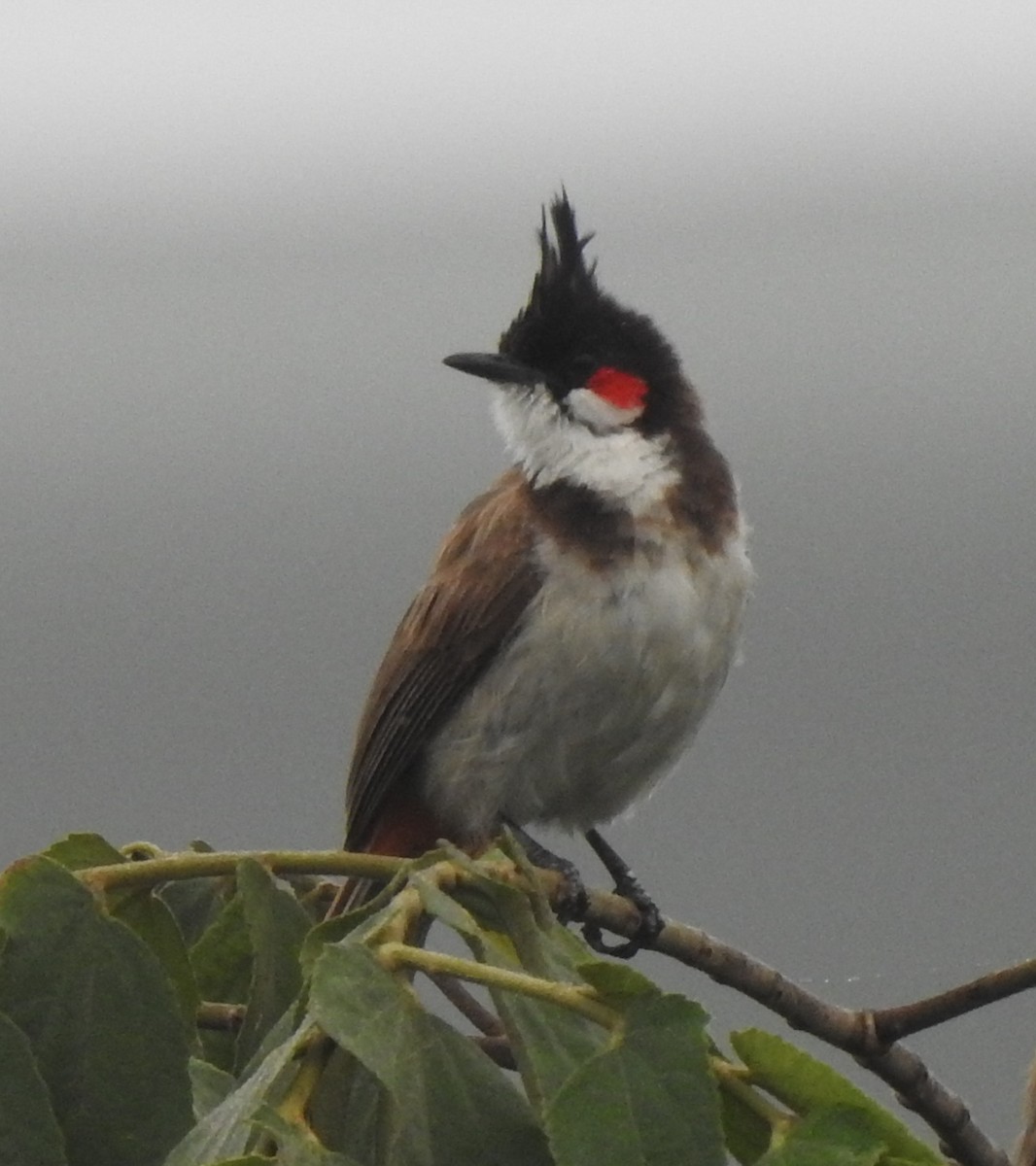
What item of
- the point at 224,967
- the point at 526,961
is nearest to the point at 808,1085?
the point at 526,961

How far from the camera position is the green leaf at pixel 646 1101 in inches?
36.3

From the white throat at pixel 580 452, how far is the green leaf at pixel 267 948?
1.36 meters

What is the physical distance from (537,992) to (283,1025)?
0.46 feet

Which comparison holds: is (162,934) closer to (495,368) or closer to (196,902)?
(196,902)

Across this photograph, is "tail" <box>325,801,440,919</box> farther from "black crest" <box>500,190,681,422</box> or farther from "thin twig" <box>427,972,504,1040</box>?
"thin twig" <box>427,972,504,1040</box>

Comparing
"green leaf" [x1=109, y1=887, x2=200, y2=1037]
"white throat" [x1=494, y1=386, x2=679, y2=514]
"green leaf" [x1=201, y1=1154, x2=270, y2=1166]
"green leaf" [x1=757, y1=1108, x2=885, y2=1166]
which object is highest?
"white throat" [x1=494, y1=386, x2=679, y2=514]

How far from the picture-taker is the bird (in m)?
2.54

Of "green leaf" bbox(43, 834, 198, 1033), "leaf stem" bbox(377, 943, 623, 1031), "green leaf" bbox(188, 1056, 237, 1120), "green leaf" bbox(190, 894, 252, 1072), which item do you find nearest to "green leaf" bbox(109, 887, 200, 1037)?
"green leaf" bbox(43, 834, 198, 1033)

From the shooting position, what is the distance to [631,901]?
230cm

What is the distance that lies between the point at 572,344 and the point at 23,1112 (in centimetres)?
190

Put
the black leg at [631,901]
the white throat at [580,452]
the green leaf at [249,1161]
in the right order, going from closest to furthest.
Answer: the green leaf at [249,1161] < the black leg at [631,901] < the white throat at [580,452]

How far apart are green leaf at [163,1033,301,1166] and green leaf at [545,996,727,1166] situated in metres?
0.13

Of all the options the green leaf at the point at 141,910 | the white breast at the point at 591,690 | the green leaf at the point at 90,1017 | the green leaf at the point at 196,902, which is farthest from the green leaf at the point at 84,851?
the white breast at the point at 591,690

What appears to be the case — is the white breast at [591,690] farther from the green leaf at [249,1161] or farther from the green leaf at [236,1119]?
the green leaf at [249,1161]
